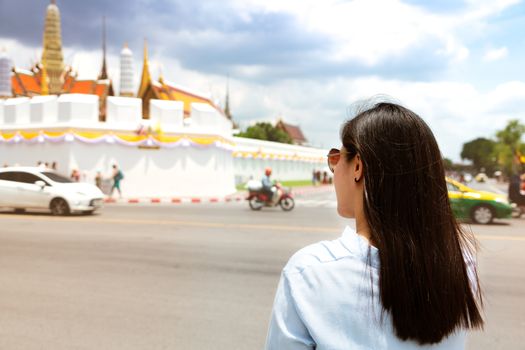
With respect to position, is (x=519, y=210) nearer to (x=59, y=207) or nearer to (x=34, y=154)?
(x=59, y=207)

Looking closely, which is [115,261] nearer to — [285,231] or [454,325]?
[285,231]

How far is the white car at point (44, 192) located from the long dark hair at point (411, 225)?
1458 cm

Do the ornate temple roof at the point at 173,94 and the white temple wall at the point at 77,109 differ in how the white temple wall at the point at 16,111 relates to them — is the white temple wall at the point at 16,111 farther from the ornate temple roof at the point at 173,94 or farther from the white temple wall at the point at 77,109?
the ornate temple roof at the point at 173,94

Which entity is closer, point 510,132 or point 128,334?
point 128,334

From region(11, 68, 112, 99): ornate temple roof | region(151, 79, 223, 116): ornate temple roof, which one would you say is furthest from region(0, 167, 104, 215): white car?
region(11, 68, 112, 99): ornate temple roof

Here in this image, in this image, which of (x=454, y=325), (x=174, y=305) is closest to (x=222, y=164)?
(x=174, y=305)

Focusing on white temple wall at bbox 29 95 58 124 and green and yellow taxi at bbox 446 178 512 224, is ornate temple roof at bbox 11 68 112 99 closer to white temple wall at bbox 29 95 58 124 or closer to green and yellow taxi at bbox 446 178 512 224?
white temple wall at bbox 29 95 58 124

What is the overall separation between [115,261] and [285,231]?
4.65 meters

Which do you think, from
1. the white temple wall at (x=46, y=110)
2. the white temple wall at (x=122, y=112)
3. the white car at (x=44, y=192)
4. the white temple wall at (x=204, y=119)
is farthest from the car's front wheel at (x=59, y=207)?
the white temple wall at (x=204, y=119)

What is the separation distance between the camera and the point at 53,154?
2338cm

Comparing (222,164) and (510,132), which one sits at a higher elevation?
(510,132)

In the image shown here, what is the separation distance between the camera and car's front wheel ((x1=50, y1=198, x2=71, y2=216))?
577 inches

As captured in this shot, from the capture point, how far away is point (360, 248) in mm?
1127

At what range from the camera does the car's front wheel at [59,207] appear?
14.7m
